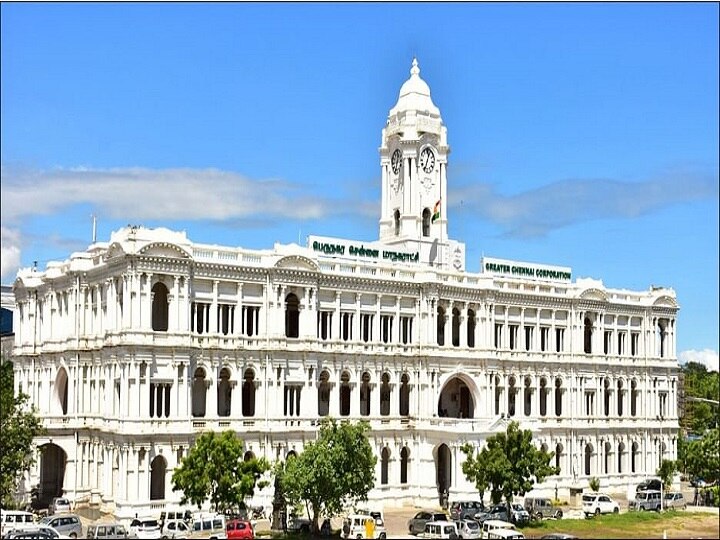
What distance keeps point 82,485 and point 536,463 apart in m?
36.2

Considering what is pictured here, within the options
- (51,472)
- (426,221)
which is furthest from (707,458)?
(51,472)

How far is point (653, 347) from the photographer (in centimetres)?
12219

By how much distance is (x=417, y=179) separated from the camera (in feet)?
372

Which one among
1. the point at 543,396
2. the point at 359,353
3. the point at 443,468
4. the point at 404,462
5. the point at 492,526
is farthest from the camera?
the point at 543,396

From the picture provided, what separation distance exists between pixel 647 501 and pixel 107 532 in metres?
49.7

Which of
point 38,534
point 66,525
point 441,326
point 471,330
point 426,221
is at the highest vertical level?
point 426,221

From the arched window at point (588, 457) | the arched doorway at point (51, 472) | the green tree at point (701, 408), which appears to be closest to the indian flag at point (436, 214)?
the arched window at point (588, 457)

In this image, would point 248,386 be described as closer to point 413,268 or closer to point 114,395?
point 114,395

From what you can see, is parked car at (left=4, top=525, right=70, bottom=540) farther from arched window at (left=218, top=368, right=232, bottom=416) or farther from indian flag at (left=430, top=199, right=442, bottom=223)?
indian flag at (left=430, top=199, right=442, bottom=223)

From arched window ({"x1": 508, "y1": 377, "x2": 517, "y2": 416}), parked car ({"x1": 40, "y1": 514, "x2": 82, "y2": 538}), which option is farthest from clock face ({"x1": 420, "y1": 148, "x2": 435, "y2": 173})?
parked car ({"x1": 40, "y1": 514, "x2": 82, "y2": 538})

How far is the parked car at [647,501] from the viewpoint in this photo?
325 ft

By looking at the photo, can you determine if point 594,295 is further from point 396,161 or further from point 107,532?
point 107,532

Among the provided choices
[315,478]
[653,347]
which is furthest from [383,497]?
[653,347]

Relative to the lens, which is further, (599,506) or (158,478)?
(599,506)
